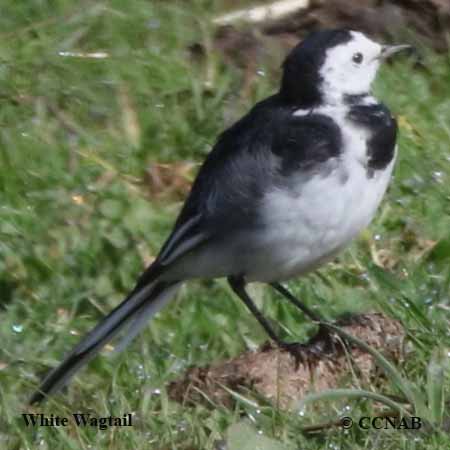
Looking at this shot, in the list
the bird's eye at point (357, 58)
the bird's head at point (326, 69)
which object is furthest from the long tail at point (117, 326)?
the bird's eye at point (357, 58)

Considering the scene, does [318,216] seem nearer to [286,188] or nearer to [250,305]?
[286,188]

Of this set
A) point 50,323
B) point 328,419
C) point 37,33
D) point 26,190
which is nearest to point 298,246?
point 328,419

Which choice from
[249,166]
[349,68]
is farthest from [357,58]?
[249,166]

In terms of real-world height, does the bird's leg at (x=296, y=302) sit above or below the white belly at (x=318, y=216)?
below

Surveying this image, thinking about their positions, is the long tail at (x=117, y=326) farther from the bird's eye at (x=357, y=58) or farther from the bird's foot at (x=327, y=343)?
the bird's eye at (x=357, y=58)

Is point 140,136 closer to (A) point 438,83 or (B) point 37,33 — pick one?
(B) point 37,33

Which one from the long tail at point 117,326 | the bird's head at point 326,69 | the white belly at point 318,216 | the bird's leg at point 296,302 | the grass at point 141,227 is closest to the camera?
the grass at point 141,227

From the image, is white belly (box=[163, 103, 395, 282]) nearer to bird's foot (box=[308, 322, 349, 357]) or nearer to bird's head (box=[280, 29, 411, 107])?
bird's head (box=[280, 29, 411, 107])
